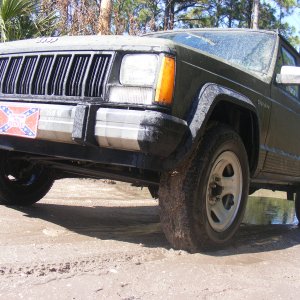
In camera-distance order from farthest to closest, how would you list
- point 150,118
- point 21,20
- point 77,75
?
point 21,20 → point 77,75 → point 150,118

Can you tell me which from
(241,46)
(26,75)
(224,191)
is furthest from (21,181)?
(241,46)

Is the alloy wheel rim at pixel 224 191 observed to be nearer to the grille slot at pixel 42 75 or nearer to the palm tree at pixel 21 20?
the grille slot at pixel 42 75

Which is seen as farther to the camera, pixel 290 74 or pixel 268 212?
pixel 268 212

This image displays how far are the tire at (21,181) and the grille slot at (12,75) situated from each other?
901 mm

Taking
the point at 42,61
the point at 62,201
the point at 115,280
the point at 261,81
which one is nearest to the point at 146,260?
the point at 115,280

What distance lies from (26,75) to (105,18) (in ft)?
23.4

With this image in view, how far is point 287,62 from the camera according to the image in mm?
5344

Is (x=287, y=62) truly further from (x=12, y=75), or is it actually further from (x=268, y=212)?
(x=268, y=212)

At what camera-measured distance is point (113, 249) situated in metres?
3.56

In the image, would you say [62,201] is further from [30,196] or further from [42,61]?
[42,61]

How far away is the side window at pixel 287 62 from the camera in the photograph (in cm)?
502

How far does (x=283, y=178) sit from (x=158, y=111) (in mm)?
2688

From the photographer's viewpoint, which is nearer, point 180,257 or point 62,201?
point 180,257


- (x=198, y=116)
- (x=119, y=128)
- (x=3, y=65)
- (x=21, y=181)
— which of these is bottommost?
(x=21, y=181)
